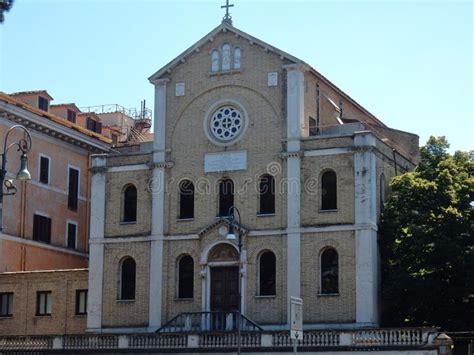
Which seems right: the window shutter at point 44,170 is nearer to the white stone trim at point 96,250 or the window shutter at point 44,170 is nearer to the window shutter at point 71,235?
the window shutter at point 71,235

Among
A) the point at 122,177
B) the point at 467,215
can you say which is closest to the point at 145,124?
the point at 122,177

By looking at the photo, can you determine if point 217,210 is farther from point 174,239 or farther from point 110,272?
point 110,272

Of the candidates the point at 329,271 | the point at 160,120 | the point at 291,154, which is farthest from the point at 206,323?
the point at 160,120

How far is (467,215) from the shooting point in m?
48.3

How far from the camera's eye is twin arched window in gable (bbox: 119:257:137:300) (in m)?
52.3

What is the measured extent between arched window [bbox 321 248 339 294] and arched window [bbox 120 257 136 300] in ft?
31.7

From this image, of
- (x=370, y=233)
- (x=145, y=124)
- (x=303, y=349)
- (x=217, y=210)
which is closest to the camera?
(x=303, y=349)

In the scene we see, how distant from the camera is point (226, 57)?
52.5 metres

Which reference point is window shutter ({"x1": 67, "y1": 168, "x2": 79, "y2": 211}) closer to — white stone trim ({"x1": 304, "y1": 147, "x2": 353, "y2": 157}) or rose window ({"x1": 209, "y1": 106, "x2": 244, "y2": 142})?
rose window ({"x1": 209, "y1": 106, "x2": 244, "y2": 142})

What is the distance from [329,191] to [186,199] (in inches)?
290

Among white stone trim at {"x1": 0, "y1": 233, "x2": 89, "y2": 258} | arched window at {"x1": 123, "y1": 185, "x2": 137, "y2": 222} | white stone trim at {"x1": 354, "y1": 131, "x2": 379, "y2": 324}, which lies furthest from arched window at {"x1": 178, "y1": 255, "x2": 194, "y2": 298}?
white stone trim at {"x1": 0, "y1": 233, "x2": 89, "y2": 258}

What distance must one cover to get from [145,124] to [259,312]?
86.3ft

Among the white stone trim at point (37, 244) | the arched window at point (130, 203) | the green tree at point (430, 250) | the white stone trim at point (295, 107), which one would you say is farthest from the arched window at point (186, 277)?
the white stone trim at point (37, 244)

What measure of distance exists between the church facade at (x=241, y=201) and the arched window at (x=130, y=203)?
6cm
